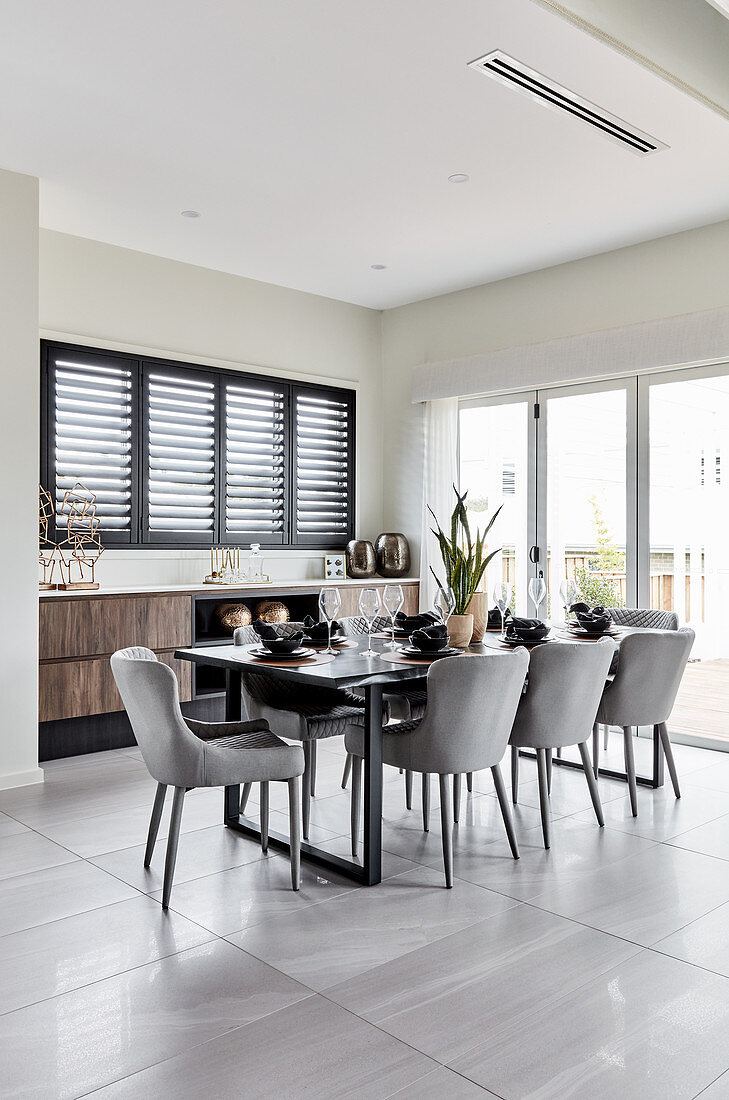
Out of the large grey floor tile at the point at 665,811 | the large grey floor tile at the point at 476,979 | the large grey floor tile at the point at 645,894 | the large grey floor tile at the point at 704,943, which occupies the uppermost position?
the large grey floor tile at the point at 665,811

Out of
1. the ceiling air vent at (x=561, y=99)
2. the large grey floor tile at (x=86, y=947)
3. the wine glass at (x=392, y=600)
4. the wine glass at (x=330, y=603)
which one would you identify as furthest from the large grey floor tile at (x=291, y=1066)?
the ceiling air vent at (x=561, y=99)

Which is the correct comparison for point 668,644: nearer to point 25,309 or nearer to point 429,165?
point 429,165

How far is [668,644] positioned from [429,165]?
2.48 m

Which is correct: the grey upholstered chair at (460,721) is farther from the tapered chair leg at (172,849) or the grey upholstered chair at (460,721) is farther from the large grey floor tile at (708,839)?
the large grey floor tile at (708,839)

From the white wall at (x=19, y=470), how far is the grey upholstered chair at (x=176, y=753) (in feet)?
4.76

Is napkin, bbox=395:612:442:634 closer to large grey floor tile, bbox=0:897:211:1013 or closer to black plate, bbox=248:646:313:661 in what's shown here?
black plate, bbox=248:646:313:661

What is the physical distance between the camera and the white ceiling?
9.79 feet

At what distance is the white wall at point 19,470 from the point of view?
162 inches

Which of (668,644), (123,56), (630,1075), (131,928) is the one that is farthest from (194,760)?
(123,56)

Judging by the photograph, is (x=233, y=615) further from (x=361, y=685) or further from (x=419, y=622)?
(x=361, y=685)

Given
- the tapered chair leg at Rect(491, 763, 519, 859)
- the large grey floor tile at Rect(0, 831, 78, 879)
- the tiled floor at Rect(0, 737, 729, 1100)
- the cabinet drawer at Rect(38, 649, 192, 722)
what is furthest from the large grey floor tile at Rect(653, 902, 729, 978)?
the cabinet drawer at Rect(38, 649, 192, 722)

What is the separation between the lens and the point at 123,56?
315 cm

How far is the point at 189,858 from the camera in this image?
125 inches

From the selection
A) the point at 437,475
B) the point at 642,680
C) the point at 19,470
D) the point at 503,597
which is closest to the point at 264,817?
the point at 503,597
